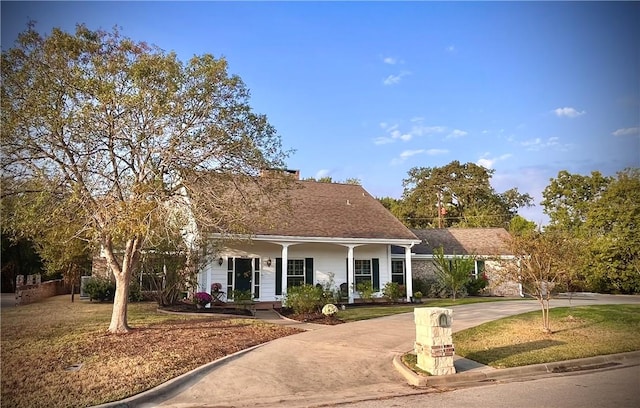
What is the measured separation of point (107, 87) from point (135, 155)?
1.85 meters

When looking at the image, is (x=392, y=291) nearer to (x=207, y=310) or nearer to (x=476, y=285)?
(x=476, y=285)

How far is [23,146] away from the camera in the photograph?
10.3 meters

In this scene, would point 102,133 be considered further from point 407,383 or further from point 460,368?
point 460,368

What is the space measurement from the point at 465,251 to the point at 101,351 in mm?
23095

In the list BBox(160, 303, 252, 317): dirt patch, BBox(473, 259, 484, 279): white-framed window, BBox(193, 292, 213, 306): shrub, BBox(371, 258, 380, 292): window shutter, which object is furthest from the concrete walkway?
BBox(473, 259, 484, 279): white-framed window

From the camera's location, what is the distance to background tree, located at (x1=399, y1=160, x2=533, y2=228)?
50.2 m

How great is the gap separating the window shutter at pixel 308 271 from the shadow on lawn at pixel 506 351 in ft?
40.0

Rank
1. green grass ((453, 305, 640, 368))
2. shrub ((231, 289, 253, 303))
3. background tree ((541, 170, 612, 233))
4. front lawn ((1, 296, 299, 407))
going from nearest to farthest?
front lawn ((1, 296, 299, 407)) → green grass ((453, 305, 640, 368)) → shrub ((231, 289, 253, 303)) → background tree ((541, 170, 612, 233))

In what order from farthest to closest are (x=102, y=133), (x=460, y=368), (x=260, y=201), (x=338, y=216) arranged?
1. (x=338, y=216)
2. (x=260, y=201)
3. (x=102, y=133)
4. (x=460, y=368)

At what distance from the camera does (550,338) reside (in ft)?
37.1

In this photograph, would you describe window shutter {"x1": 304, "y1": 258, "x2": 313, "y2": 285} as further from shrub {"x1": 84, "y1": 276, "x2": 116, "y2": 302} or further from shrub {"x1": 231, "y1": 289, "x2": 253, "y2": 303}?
shrub {"x1": 84, "y1": 276, "x2": 116, "y2": 302}

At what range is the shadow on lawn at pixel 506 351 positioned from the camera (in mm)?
9523

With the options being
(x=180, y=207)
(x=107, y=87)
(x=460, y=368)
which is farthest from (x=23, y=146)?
(x=460, y=368)

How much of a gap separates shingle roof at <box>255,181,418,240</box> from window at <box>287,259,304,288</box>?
75.3 inches
